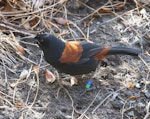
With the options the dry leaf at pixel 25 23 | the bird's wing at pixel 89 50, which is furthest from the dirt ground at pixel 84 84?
the bird's wing at pixel 89 50

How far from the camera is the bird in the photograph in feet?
11.7

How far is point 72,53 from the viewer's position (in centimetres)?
361

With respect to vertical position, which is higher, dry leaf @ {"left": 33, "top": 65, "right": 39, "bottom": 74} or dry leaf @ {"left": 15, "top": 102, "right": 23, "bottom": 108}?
dry leaf @ {"left": 33, "top": 65, "right": 39, "bottom": 74}

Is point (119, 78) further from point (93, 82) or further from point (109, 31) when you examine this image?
point (109, 31)

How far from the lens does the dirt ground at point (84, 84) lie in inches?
136

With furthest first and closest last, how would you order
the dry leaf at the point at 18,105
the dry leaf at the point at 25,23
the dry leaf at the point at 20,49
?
the dry leaf at the point at 25,23
the dry leaf at the point at 20,49
the dry leaf at the point at 18,105

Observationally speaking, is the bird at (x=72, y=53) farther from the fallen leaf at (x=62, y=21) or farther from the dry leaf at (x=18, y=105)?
the fallen leaf at (x=62, y=21)

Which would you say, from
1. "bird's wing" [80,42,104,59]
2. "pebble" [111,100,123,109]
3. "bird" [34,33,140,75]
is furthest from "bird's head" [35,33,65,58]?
"pebble" [111,100,123,109]

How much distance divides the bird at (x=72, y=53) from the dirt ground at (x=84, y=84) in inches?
8.0

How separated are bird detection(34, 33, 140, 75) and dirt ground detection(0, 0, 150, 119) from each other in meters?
0.20

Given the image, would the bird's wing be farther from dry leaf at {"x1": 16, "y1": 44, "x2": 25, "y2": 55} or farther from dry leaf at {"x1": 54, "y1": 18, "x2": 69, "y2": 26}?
dry leaf at {"x1": 54, "y1": 18, "x2": 69, "y2": 26}

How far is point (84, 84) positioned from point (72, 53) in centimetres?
36

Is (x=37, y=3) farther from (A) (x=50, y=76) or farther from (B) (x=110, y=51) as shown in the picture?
(B) (x=110, y=51)

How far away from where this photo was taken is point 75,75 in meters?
3.78
